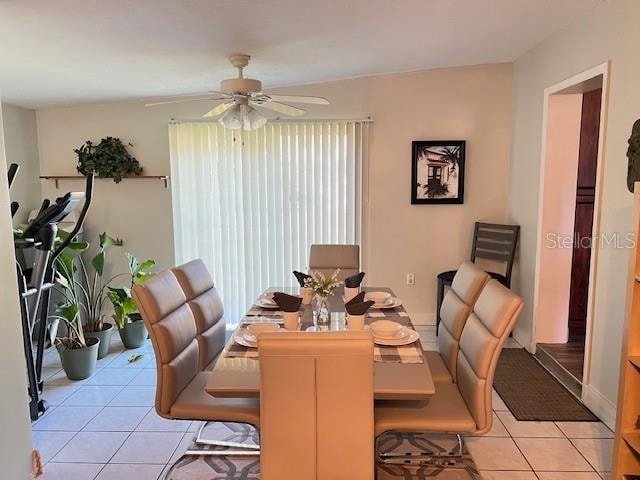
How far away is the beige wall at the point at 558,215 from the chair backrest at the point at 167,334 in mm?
2806

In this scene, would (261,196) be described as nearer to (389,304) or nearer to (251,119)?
(251,119)

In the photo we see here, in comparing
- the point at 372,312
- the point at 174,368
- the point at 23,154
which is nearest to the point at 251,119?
the point at 372,312

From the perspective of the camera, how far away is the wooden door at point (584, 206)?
149 inches

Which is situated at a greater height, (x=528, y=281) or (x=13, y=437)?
(x=528, y=281)

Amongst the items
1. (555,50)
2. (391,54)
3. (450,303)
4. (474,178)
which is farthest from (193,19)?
(474,178)

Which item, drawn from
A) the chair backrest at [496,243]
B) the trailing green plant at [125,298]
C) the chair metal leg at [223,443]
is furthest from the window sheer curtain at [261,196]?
the chair metal leg at [223,443]

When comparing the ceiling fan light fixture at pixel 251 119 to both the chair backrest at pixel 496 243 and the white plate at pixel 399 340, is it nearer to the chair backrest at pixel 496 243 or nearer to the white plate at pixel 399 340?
the white plate at pixel 399 340

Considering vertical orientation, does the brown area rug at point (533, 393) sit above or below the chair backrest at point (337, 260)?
below

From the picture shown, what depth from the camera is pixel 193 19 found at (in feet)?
7.79

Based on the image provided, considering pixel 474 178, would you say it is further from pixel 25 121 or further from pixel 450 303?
pixel 25 121

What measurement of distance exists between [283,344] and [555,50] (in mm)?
3193

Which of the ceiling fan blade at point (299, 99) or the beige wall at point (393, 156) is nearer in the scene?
the ceiling fan blade at point (299, 99)

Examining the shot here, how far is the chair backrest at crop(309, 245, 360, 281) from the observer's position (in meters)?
3.43

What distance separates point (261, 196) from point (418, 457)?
2.76 meters
